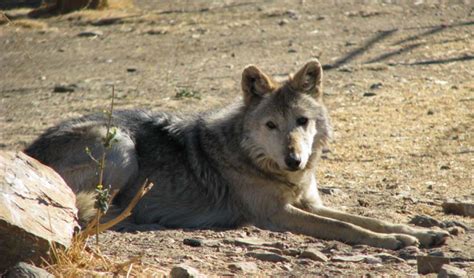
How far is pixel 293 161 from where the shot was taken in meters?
6.34

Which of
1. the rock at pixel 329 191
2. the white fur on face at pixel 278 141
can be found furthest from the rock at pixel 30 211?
the rock at pixel 329 191

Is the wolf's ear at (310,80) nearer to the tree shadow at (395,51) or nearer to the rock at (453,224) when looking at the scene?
the rock at (453,224)

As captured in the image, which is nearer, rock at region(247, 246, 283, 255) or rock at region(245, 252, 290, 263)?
rock at region(245, 252, 290, 263)

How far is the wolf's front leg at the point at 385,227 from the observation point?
19.7 ft

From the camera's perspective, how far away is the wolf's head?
6551mm

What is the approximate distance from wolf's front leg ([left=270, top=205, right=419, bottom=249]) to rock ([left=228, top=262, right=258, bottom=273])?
111cm

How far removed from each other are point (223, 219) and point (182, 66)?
6.27 m

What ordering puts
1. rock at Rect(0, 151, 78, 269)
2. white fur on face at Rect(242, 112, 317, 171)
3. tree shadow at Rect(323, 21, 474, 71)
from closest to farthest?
rock at Rect(0, 151, 78, 269), white fur on face at Rect(242, 112, 317, 171), tree shadow at Rect(323, 21, 474, 71)

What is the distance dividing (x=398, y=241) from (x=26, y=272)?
2532mm

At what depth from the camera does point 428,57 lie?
12.4 metres

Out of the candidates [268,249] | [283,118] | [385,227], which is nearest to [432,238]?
[385,227]

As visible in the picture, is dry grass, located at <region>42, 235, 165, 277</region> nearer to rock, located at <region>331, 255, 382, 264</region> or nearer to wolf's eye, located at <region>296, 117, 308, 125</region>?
rock, located at <region>331, 255, 382, 264</region>

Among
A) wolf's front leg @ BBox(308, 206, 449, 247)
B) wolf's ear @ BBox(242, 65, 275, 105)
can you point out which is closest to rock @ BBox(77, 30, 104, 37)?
wolf's ear @ BBox(242, 65, 275, 105)

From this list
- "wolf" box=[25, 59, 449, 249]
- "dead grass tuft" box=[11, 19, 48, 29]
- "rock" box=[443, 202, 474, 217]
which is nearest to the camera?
"wolf" box=[25, 59, 449, 249]
